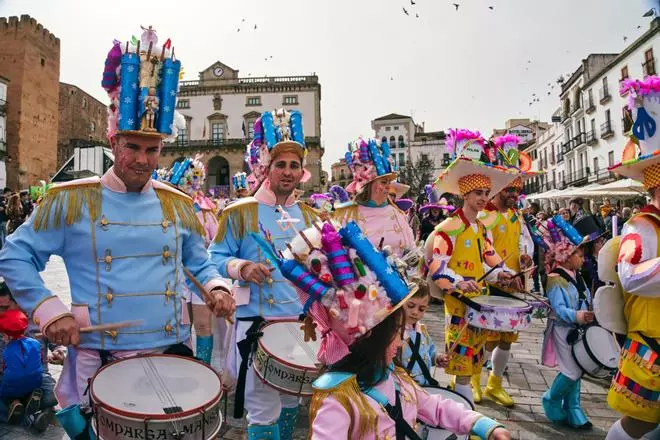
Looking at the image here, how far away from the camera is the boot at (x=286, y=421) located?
10.7ft

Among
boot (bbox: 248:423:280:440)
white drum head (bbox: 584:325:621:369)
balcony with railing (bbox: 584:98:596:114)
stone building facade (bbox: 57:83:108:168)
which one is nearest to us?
boot (bbox: 248:423:280:440)

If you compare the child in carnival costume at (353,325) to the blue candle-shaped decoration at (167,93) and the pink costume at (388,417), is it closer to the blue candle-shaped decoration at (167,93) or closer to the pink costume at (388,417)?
the pink costume at (388,417)

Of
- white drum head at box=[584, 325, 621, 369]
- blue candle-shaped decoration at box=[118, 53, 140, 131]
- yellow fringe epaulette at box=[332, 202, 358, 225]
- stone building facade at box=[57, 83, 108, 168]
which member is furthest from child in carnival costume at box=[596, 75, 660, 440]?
stone building facade at box=[57, 83, 108, 168]

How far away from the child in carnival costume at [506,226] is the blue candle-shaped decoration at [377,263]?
127 inches

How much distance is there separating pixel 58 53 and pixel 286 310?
176 feet

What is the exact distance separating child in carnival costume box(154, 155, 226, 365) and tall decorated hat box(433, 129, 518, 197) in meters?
2.37

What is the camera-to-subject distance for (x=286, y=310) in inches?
130

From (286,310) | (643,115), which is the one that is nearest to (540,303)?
(643,115)

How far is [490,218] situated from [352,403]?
425 centimetres

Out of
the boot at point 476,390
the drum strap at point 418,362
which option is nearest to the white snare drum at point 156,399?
the drum strap at point 418,362

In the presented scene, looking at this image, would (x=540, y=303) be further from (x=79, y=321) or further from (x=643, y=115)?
(x=79, y=321)

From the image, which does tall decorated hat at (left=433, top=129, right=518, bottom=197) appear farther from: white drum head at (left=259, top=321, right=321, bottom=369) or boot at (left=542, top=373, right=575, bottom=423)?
white drum head at (left=259, top=321, right=321, bottom=369)

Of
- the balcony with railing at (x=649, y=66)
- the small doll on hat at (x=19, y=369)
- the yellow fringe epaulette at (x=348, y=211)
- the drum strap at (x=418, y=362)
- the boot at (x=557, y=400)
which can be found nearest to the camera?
the drum strap at (x=418, y=362)

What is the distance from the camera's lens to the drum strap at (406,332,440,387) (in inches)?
123
